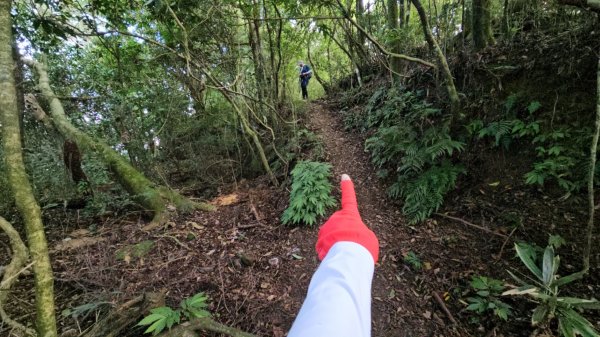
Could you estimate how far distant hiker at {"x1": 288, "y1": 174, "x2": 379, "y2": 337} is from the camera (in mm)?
883

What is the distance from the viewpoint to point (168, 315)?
261 centimetres

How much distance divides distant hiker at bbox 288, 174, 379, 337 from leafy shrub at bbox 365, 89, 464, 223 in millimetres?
3698

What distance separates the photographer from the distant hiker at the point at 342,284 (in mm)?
883

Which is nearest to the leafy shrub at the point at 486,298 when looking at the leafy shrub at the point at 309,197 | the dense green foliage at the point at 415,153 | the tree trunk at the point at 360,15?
the dense green foliage at the point at 415,153

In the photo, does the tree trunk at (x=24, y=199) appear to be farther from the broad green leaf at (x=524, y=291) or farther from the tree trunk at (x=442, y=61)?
the tree trunk at (x=442, y=61)

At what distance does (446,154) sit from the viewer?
4.89 metres

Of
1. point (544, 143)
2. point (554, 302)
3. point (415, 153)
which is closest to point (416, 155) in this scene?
point (415, 153)

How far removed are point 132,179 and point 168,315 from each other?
13.3 ft

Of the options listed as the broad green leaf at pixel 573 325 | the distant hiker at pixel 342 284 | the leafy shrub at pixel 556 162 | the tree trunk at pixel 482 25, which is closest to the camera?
the distant hiker at pixel 342 284

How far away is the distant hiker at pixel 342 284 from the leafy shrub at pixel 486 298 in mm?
2584

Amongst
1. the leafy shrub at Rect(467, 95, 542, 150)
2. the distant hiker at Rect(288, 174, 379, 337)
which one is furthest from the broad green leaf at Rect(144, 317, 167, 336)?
the leafy shrub at Rect(467, 95, 542, 150)

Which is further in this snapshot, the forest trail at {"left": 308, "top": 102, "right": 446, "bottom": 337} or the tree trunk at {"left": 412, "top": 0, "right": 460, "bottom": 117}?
the tree trunk at {"left": 412, "top": 0, "right": 460, "bottom": 117}

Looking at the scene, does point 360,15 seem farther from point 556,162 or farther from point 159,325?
point 159,325

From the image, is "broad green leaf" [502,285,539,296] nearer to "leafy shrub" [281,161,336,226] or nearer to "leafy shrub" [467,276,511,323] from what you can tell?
"leafy shrub" [467,276,511,323]
